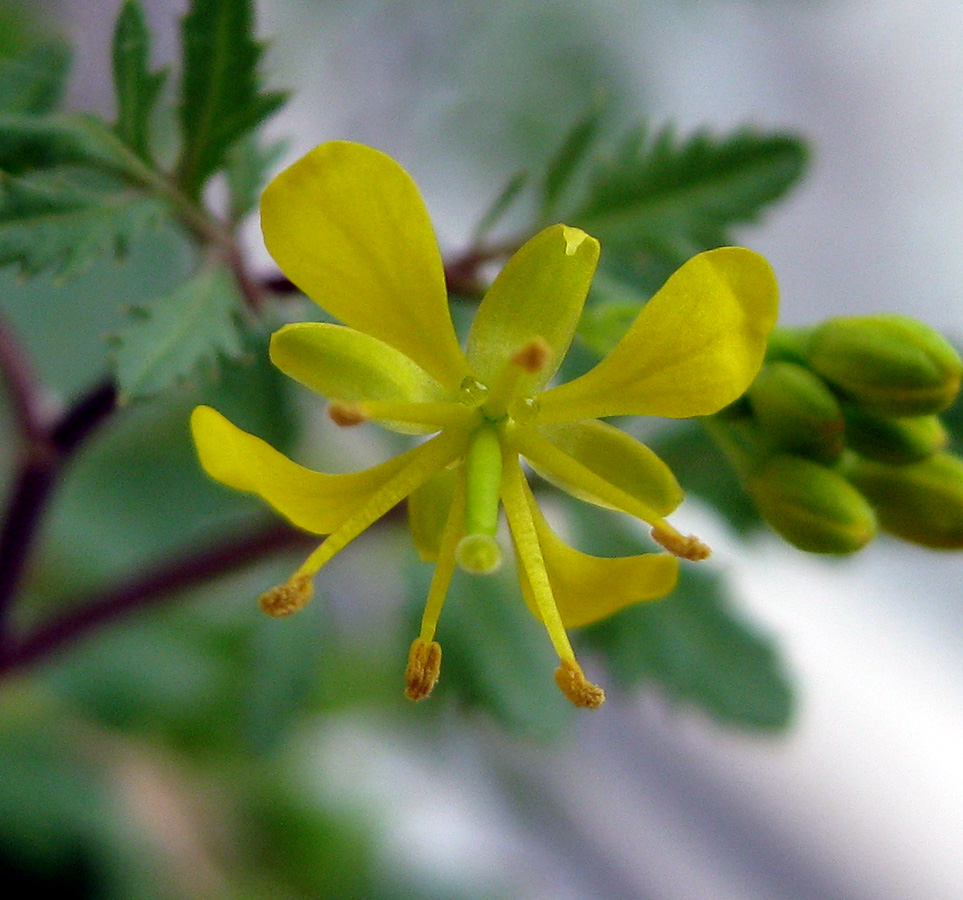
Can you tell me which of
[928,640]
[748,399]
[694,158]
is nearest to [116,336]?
[748,399]

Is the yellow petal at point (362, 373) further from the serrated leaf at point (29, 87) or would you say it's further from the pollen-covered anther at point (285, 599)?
the serrated leaf at point (29, 87)

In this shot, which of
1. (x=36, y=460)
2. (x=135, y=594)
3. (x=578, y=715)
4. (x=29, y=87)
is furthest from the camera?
(x=578, y=715)

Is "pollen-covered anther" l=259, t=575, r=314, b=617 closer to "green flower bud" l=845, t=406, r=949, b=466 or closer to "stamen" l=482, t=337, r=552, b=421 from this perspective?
"stamen" l=482, t=337, r=552, b=421

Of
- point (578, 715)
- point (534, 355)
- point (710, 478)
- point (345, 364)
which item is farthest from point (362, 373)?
point (578, 715)

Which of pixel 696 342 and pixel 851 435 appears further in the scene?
pixel 851 435

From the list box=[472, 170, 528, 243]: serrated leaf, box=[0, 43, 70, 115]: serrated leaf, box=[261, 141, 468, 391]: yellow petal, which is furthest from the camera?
box=[472, 170, 528, 243]: serrated leaf

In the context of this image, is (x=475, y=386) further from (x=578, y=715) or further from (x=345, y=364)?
(x=578, y=715)

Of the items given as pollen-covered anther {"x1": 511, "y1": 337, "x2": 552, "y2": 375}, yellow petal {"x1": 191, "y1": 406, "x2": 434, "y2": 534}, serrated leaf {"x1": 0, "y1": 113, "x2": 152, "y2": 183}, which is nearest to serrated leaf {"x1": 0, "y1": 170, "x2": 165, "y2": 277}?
serrated leaf {"x1": 0, "y1": 113, "x2": 152, "y2": 183}
